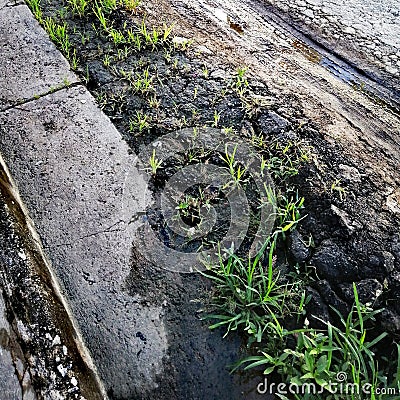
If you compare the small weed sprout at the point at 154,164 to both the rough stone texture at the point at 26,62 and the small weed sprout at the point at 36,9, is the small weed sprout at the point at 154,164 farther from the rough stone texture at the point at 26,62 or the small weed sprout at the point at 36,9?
the small weed sprout at the point at 36,9

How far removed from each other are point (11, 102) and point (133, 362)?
164 cm

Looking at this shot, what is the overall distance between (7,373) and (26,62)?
1986 mm

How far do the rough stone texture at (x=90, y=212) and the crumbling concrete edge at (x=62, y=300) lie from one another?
0.03 metres

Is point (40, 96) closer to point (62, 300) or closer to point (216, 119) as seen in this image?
point (216, 119)

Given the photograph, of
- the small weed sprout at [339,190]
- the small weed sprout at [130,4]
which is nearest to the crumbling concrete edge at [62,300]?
the small weed sprout at [339,190]

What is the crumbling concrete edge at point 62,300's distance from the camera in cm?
161

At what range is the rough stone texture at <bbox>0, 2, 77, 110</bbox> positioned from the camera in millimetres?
2633

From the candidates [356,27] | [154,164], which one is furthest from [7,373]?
[356,27]

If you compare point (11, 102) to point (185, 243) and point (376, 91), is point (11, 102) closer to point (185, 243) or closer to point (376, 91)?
point (185, 243)

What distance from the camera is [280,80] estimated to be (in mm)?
2639

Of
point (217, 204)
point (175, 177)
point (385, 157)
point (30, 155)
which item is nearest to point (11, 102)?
point (30, 155)

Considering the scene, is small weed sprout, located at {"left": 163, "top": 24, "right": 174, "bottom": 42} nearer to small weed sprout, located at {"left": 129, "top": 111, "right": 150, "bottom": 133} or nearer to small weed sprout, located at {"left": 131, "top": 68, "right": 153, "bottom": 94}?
small weed sprout, located at {"left": 131, "top": 68, "right": 153, "bottom": 94}

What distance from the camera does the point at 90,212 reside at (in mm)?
2119

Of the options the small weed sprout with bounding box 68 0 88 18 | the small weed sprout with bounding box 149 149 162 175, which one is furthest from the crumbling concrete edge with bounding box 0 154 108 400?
the small weed sprout with bounding box 68 0 88 18
